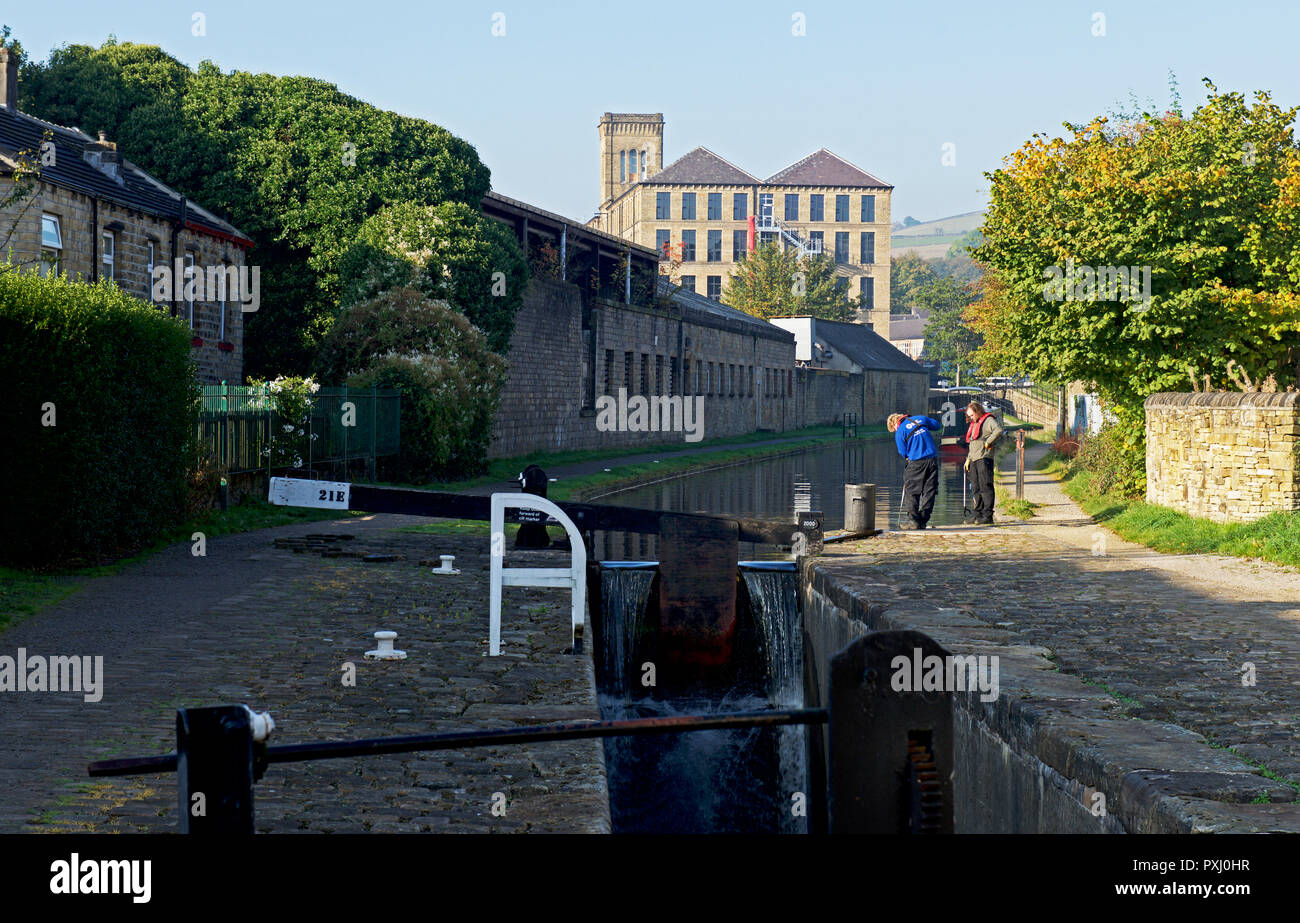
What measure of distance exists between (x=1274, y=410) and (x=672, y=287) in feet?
118

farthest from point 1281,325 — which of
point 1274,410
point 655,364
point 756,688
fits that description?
point 655,364

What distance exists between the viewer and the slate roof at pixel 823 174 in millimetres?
107875

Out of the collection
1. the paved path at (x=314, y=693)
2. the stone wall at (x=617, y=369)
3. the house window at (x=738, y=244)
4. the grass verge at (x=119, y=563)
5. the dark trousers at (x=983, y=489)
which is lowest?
the paved path at (x=314, y=693)

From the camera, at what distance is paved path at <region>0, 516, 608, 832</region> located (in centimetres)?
533

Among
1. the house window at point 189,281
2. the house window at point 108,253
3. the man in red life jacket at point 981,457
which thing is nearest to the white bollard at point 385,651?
the man in red life jacket at point 981,457

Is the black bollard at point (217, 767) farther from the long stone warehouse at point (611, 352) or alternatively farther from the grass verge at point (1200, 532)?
the long stone warehouse at point (611, 352)

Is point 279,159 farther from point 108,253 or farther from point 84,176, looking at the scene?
point 108,253

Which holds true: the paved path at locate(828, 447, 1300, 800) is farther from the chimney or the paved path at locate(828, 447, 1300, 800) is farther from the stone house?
the chimney

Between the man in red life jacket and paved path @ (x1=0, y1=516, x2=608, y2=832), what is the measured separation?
7846 mm

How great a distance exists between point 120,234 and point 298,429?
5.44 meters

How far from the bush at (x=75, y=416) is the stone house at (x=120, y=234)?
172 inches

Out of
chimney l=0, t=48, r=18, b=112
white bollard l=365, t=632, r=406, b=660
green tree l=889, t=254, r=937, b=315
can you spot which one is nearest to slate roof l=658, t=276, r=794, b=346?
chimney l=0, t=48, r=18, b=112
